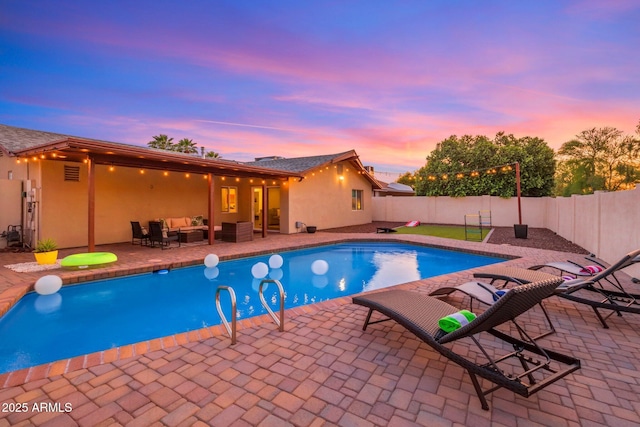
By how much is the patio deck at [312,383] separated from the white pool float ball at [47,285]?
12.0 ft

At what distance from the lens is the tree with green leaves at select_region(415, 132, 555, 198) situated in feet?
64.3

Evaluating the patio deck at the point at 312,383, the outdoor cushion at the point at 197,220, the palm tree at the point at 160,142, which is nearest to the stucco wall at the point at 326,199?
the outdoor cushion at the point at 197,220

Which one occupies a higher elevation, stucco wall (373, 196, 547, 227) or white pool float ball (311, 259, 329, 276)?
stucco wall (373, 196, 547, 227)

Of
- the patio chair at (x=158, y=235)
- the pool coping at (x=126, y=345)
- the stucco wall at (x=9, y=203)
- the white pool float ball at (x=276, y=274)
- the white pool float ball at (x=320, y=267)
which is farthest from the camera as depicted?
the patio chair at (x=158, y=235)

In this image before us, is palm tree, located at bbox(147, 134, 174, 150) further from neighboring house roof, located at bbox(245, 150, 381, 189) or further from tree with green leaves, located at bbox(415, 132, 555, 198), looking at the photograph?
tree with green leaves, located at bbox(415, 132, 555, 198)

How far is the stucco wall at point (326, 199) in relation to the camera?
15.1m

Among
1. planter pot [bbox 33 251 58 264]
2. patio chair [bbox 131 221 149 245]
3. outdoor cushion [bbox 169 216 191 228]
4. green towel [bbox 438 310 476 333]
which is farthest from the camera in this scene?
outdoor cushion [bbox 169 216 191 228]

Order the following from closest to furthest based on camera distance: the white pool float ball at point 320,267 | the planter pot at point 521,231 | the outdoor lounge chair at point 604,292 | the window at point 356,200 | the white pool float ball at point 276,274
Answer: the outdoor lounge chair at point 604,292, the white pool float ball at point 276,274, the white pool float ball at point 320,267, the planter pot at point 521,231, the window at point 356,200

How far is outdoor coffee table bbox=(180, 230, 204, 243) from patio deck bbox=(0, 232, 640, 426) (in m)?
8.60

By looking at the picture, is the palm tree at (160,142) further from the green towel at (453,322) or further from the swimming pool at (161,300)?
the green towel at (453,322)

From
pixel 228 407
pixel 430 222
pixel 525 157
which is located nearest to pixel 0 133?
pixel 228 407

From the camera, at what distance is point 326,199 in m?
16.9

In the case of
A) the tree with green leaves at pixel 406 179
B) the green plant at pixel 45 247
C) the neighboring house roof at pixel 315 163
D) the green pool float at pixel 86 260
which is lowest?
the green pool float at pixel 86 260

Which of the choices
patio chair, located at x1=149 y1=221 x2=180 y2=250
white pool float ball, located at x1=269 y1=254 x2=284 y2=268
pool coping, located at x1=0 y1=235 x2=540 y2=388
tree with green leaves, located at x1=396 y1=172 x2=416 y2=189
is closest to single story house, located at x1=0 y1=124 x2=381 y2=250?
patio chair, located at x1=149 y1=221 x2=180 y2=250
